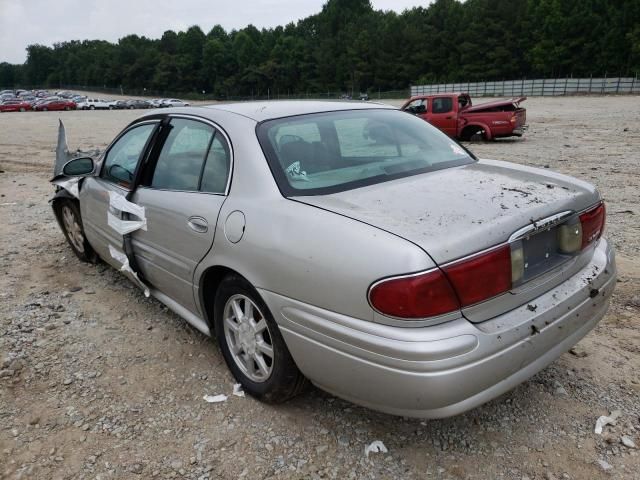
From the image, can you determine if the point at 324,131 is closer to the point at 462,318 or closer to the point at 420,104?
the point at 462,318

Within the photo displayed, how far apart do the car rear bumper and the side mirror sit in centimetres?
262

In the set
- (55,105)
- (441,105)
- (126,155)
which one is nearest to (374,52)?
(55,105)

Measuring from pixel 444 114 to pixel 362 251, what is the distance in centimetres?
1516

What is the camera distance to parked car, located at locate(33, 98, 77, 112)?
56.3 meters

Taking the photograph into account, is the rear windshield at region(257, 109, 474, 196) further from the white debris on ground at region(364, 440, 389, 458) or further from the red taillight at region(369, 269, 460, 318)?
the white debris on ground at region(364, 440, 389, 458)

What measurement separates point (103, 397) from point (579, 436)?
8.48 ft

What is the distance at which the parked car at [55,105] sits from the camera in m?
56.3

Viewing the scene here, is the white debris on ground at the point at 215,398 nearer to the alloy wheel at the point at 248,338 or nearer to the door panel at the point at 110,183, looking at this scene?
the alloy wheel at the point at 248,338

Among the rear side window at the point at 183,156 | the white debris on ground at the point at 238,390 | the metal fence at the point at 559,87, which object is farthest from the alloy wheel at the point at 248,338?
the metal fence at the point at 559,87

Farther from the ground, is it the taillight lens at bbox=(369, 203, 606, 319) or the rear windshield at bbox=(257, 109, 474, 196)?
the rear windshield at bbox=(257, 109, 474, 196)

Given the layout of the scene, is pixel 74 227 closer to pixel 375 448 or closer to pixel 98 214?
pixel 98 214

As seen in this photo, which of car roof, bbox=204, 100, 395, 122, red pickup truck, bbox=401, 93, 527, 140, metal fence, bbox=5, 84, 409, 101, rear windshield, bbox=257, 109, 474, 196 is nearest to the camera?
rear windshield, bbox=257, 109, 474, 196

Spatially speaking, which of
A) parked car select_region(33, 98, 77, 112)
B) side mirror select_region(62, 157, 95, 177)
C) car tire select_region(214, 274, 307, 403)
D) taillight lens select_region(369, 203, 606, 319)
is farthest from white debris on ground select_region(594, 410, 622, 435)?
parked car select_region(33, 98, 77, 112)

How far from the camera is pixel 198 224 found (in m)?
2.89
